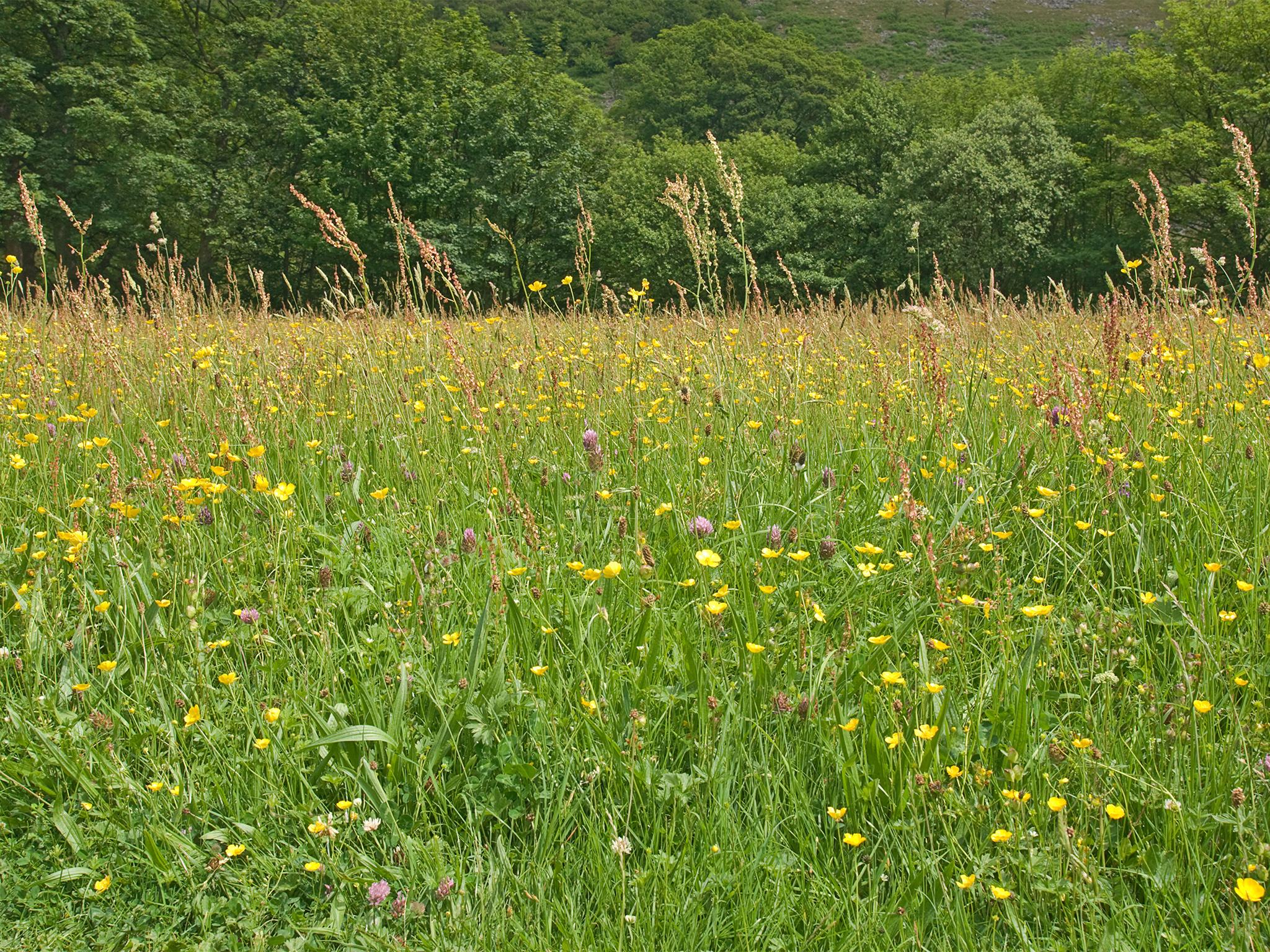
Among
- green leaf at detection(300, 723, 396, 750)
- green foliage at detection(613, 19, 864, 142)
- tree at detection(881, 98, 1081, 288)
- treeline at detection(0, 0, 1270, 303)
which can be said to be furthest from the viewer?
green foliage at detection(613, 19, 864, 142)

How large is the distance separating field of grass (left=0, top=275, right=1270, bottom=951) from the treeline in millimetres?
27028

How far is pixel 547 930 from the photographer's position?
4.95 ft

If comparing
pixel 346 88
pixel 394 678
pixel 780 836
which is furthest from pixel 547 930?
pixel 346 88

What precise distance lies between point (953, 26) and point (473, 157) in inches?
5120

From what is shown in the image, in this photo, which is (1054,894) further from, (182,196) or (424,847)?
(182,196)

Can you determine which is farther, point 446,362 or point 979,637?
point 446,362

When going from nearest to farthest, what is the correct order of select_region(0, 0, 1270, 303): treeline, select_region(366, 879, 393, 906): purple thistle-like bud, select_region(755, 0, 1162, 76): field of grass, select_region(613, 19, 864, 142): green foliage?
select_region(366, 879, 393, 906): purple thistle-like bud, select_region(0, 0, 1270, 303): treeline, select_region(613, 19, 864, 142): green foliage, select_region(755, 0, 1162, 76): field of grass

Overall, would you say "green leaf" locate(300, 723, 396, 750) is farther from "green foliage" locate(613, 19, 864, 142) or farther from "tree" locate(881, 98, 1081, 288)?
"green foliage" locate(613, 19, 864, 142)

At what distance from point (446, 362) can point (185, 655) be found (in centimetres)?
274

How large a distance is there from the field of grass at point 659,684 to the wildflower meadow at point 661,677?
0.01 metres

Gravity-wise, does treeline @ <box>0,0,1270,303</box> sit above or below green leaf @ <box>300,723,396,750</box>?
above

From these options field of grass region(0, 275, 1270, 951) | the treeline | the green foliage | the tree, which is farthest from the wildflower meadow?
the green foliage

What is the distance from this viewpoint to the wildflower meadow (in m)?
1.59

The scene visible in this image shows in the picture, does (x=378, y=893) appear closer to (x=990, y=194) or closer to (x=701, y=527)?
(x=701, y=527)
